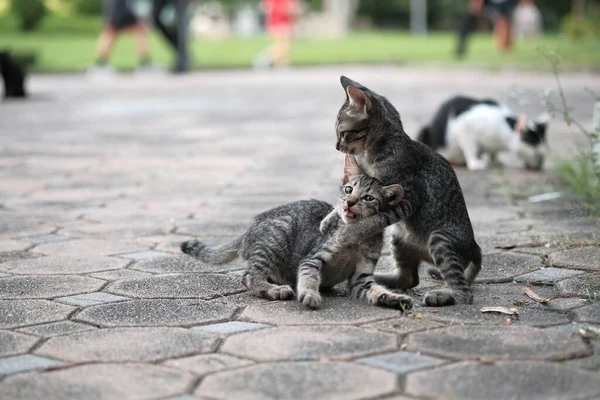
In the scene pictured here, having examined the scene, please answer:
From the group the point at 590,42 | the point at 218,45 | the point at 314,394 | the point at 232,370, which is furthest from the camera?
the point at 218,45

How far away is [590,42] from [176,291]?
19102mm

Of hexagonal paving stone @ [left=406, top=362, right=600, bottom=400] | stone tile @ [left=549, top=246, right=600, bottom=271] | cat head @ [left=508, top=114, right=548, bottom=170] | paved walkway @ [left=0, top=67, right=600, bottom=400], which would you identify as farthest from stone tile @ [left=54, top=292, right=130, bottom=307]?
cat head @ [left=508, top=114, right=548, bottom=170]

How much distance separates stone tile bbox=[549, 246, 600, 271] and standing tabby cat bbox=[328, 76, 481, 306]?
1.88 ft

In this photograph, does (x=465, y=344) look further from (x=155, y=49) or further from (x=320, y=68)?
(x=155, y=49)

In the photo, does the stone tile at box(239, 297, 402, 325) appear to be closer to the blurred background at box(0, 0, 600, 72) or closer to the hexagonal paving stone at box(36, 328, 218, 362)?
the hexagonal paving stone at box(36, 328, 218, 362)

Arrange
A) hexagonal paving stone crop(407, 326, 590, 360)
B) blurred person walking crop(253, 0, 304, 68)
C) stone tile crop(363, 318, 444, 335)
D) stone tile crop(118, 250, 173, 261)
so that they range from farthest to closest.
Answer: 1. blurred person walking crop(253, 0, 304, 68)
2. stone tile crop(118, 250, 173, 261)
3. stone tile crop(363, 318, 444, 335)
4. hexagonal paving stone crop(407, 326, 590, 360)

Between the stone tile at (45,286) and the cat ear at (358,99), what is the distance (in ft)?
4.64

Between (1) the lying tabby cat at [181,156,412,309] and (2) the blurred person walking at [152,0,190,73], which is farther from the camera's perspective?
(2) the blurred person walking at [152,0,190,73]

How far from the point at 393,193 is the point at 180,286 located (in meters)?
1.05

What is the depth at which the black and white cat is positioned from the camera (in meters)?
8.34

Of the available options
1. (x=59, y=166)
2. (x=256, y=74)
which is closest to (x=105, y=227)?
(x=59, y=166)

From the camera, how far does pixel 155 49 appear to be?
2862cm

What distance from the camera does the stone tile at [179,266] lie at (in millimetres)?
4918

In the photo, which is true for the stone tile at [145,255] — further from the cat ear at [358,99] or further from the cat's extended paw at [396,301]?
the cat's extended paw at [396,301]
